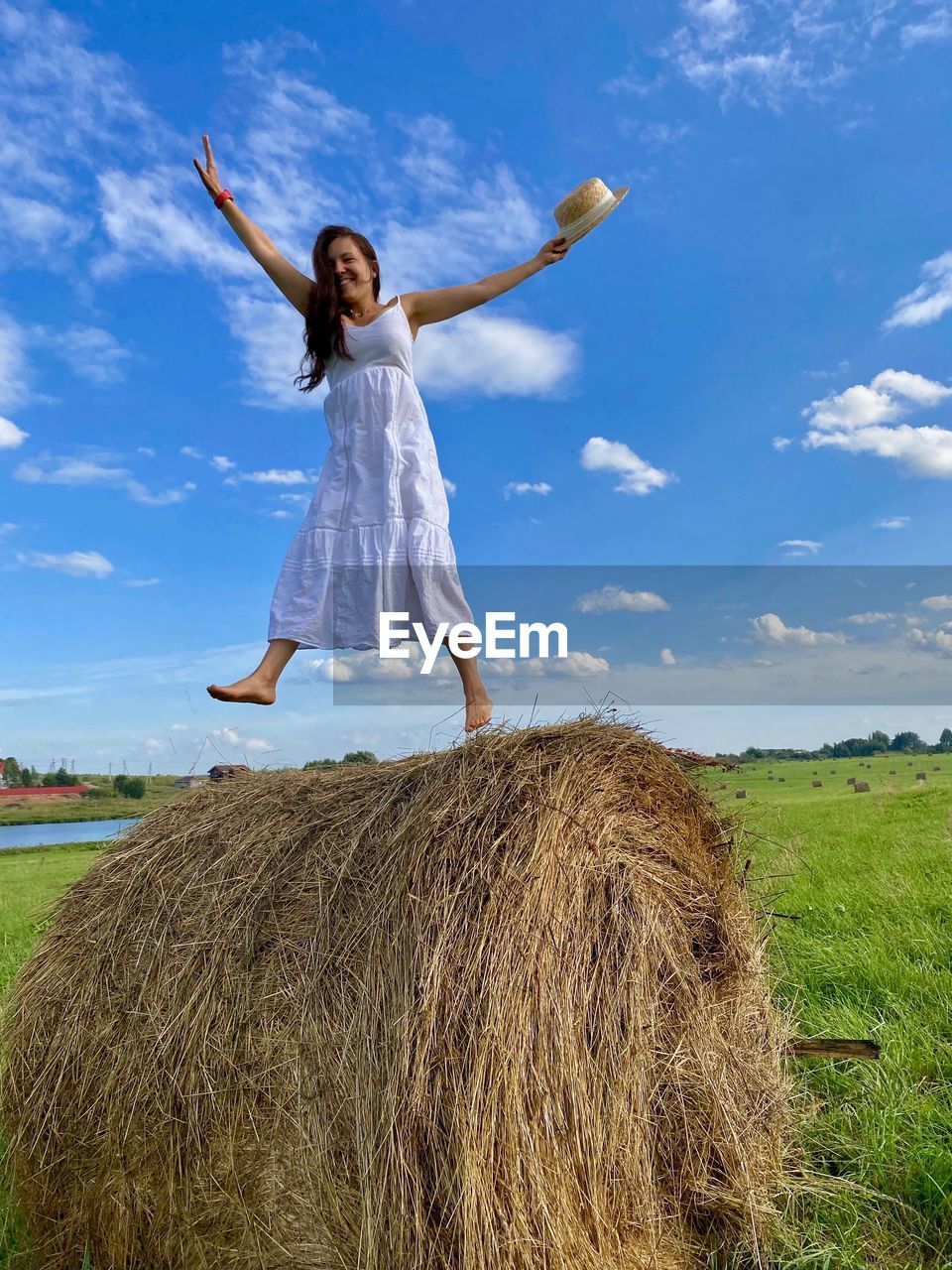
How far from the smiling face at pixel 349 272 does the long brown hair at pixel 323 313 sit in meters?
0.03

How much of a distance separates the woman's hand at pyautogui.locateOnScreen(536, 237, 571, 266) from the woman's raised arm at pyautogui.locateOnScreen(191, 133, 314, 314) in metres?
1.26

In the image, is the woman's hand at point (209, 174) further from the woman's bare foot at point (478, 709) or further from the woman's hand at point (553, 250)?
the woman's bare foot at point (478, 709)

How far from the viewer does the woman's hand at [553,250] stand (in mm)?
4520

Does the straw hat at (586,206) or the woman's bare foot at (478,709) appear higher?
the straw hat at (586,206)

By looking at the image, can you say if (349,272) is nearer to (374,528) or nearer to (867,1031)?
(374,528)

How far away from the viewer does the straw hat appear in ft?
14.2

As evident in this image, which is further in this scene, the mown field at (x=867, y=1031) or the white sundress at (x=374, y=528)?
the white sundress at (x=374, y=528)

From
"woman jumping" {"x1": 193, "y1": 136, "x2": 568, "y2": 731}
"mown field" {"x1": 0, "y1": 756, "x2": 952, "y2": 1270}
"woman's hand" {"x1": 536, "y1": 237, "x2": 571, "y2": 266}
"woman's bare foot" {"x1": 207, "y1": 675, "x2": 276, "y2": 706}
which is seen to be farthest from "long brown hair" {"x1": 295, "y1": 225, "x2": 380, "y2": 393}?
"mown field" {"x1": 0, "y1": 756, "x2": 952, "y2": 1270}

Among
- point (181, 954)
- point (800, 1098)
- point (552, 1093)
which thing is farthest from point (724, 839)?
point (181, 954)

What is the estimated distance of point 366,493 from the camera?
4473 mm

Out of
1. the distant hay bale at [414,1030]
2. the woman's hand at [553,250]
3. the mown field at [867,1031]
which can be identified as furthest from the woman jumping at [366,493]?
the mown field at [867,1031]

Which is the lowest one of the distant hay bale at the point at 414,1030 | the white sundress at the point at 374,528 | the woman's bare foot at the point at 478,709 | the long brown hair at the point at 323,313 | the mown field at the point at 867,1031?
the mown field at the point at 867,1031

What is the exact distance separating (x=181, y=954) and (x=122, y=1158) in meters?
0.68

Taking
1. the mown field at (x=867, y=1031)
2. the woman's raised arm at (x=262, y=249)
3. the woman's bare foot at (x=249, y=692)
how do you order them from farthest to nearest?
the woman's raised arm at (x=262, y=249) < the woman's bare foot at (x=249, y=692) < the mown field at (x=867, y=1031)
